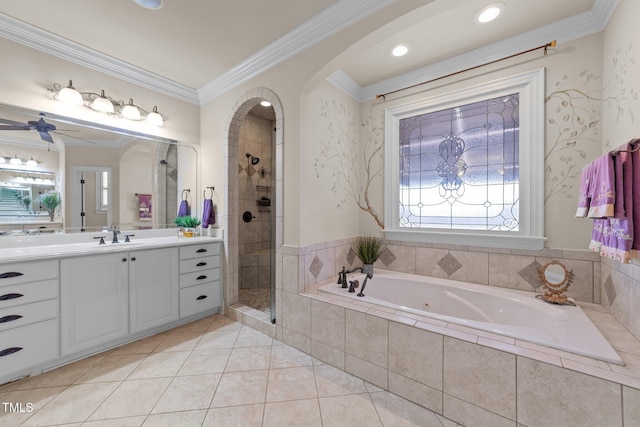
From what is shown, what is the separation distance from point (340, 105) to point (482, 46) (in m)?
1.32

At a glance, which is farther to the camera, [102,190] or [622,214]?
[102,190]

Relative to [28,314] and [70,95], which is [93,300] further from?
[70,95]

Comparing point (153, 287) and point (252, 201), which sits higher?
point (252, 201)

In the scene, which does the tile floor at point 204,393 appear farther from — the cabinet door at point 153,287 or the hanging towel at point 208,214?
the hanging towel at point 208,214

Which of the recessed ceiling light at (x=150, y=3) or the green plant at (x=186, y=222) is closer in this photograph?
the recessed ceiling light at (x=150, y=3)

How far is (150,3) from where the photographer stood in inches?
68.6

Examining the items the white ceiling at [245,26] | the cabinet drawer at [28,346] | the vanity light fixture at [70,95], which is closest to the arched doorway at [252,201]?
the white ceiling at [245,26]

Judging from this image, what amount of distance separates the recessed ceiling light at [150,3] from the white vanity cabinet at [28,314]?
191 centimetres

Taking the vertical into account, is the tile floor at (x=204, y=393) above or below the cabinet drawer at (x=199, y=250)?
below

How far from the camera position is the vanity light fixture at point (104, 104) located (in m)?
2.14

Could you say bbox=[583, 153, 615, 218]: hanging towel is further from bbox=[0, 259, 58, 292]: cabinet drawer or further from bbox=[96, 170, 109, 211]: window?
bbox=[96, 170, 109, 211]: window

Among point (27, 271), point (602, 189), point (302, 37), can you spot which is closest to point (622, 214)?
point (602, 189)

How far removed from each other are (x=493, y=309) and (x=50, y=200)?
3857 millimetres

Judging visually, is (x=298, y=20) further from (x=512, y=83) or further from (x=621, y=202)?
(x=621, y=202)
